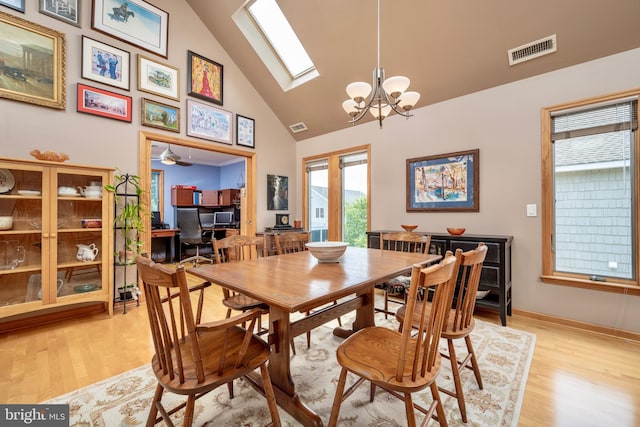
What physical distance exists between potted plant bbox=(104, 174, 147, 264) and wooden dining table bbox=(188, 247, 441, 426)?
6.52 ft

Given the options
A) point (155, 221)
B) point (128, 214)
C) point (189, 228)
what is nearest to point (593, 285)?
point (128, 214)

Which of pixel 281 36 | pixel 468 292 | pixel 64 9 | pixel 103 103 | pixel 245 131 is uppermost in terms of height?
pixel 281 36

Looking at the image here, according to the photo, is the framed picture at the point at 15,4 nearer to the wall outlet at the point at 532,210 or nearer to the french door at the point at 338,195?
the french door at the point at 338,195

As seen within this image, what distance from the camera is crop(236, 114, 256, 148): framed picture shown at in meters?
4.29

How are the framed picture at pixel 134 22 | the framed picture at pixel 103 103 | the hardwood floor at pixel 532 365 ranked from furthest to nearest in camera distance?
the framed picture at pixel 134 22 → the framed picture at pixel 103 103 → the hardwood floor at pixel 532 365

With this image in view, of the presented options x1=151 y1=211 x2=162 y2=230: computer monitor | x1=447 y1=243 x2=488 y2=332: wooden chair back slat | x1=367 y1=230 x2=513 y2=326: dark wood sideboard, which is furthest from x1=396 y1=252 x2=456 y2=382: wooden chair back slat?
x1=151 y1=211 x2=162 y2=230: computer monitor

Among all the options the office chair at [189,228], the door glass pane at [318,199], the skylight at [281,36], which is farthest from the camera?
the office chair at [189,228]

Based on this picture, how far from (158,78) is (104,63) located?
0.55 meters

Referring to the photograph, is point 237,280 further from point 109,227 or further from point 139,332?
point 109,227

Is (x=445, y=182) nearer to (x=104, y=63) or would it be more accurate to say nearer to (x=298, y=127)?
(x=298, y=127)

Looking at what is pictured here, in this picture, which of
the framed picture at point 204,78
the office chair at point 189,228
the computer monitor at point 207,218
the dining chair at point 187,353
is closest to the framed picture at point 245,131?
the framed picture at point 204,78

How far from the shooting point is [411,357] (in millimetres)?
1303

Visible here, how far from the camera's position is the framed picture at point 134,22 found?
3.03 meters

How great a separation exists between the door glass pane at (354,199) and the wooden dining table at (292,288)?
2366mm
